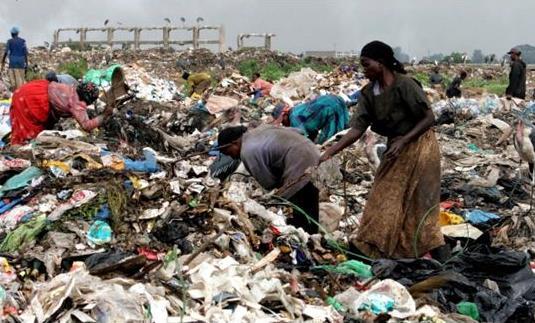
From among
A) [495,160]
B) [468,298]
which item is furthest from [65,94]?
[495,160]

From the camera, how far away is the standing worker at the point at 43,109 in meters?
6.98

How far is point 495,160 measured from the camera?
9125 millimetres

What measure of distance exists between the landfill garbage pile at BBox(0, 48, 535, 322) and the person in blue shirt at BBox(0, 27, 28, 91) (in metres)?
7.08

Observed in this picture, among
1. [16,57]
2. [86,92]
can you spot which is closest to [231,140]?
[86,92]

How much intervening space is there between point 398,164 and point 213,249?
131 cm

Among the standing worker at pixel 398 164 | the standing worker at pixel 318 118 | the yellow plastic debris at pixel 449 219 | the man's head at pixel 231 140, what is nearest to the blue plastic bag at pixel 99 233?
the man's head at pixel 231 140

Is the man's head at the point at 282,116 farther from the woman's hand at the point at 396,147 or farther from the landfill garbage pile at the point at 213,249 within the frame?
the woman's hand at the point at 396,147

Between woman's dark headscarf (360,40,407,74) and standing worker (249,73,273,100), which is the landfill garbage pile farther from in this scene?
standing worker (249,73,273,100)

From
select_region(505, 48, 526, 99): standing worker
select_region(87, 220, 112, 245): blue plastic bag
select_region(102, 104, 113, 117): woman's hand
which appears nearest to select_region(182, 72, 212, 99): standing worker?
select_region(505, 48, 526, 99): standing worker

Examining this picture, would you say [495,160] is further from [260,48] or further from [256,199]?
[260,48]

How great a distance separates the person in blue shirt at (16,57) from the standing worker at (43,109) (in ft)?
24.4

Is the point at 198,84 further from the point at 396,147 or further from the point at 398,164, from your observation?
the point at 396,147

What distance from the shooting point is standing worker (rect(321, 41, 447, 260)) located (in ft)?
15.7

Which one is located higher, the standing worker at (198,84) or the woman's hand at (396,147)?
the woman's hand at (396,147)
